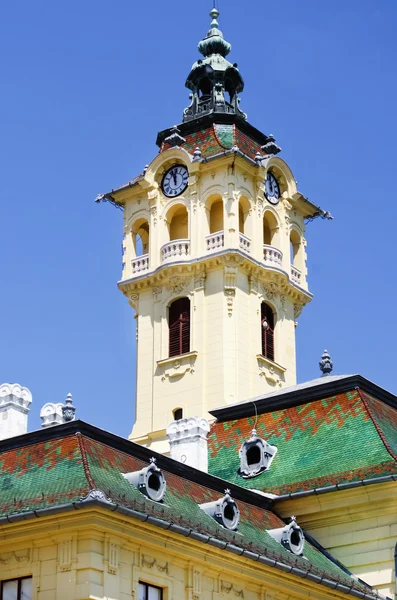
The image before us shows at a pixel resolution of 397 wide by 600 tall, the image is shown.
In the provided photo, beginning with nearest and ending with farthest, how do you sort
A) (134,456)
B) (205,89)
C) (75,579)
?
(75,579)
(134,456)
(205,89)

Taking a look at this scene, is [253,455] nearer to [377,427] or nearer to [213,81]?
[377,427]

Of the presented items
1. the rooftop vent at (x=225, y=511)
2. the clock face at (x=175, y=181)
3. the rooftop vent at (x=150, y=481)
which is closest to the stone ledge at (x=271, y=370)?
the clock face at (x=175, y=181)

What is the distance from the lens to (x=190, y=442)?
45.0 m

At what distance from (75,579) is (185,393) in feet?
103

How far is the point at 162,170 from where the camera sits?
6788 centimetres

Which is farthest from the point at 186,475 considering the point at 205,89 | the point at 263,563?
the point at 205,89

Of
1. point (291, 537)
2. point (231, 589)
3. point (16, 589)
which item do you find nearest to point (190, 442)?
point (291, 537)

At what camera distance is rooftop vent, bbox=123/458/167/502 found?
116ft

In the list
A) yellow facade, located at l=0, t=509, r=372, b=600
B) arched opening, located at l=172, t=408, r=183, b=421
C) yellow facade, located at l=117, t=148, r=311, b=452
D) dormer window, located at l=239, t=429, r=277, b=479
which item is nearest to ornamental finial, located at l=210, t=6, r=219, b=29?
yellow facade, located at l=117, t=148, r=311, b=452

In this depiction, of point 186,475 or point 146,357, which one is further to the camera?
point 146,357

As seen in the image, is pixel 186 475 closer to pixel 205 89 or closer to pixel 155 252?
pixel 155 252

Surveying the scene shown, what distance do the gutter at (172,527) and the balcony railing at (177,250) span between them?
2896 centimetres

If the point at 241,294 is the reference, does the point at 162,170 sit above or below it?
above

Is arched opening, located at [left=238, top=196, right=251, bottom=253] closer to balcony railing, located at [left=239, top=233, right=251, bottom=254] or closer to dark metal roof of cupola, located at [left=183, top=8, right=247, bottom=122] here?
balcony railing, located at [left=239, top=233, right=251, bottom=254]
